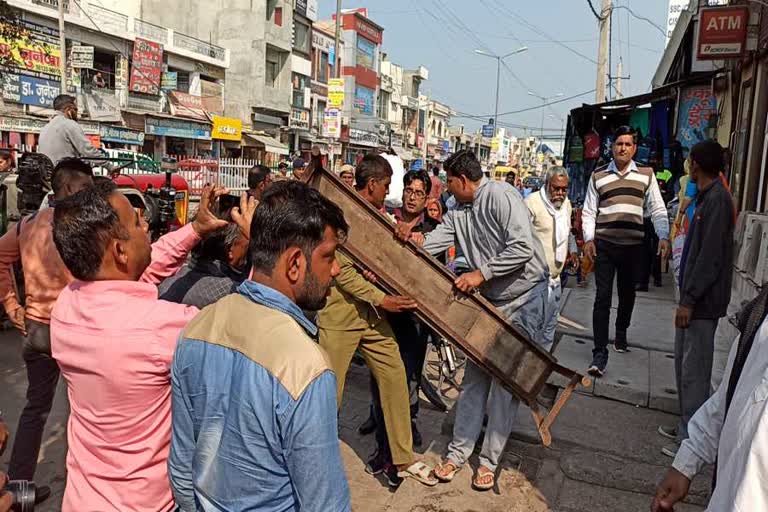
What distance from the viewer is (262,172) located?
5750 mm

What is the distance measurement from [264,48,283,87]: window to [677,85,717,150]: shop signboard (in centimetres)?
2879

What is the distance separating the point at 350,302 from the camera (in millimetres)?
3477

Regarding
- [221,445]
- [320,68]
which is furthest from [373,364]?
[320,68]

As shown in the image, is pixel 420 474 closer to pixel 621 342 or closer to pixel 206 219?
pixel 206 219

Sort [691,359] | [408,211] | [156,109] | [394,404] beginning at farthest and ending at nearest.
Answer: [156,109], [408,211], [691,359], [394,404]

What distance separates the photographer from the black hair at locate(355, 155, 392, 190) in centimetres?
380

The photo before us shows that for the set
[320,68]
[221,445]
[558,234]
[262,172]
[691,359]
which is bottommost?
[691,359]

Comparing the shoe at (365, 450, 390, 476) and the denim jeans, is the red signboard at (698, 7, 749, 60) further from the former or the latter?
the denim jeans

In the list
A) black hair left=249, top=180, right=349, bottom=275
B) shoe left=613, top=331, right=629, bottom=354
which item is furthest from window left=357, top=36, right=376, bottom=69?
black hair left=249, top=180, right=349, bottom=275

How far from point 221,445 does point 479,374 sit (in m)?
2.44

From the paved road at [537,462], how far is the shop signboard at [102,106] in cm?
1998

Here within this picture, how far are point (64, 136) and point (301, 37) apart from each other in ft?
114

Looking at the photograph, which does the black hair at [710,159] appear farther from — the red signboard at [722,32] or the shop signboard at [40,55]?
the shop signboard at [40,55]

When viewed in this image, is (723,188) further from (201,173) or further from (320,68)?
(320,68)
